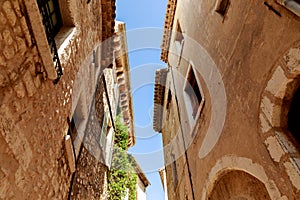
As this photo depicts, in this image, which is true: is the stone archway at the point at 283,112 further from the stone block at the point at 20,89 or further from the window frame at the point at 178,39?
the window frame at the point at 178,39

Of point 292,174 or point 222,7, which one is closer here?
point 292,174

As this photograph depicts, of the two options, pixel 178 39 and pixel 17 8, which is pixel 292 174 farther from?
pixel 178 39

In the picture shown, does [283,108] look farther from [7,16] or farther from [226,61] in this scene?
[7,16]

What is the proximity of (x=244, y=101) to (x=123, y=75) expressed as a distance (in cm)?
867

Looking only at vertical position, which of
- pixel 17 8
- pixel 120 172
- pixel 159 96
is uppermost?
pixel 159 96

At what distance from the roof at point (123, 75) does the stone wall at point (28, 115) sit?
6331 mm

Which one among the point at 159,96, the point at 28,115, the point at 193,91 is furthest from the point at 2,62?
the point at 159,96

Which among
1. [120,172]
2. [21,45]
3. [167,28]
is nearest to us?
[21,45]

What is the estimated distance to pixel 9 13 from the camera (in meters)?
2.09

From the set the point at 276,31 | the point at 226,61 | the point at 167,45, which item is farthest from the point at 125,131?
the point at 276,31

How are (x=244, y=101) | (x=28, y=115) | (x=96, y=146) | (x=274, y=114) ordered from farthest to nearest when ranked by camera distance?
(x=96, y=146)
(x=244, y=101)
(x=274, y=114)
(x=28, y=115)

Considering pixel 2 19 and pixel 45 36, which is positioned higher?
pixel 45 36

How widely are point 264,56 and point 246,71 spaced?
453 mm

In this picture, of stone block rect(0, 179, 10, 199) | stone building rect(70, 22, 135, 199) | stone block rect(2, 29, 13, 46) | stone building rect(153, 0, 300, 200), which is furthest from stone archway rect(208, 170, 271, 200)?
stone block rect(2, 29, 13, 46)
